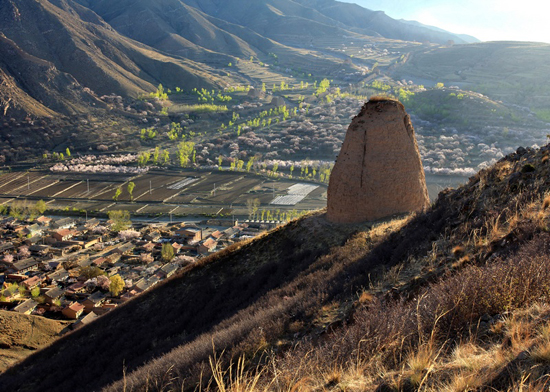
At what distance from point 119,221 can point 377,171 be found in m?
42.4

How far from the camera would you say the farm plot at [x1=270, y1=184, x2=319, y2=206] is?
62.3 metres

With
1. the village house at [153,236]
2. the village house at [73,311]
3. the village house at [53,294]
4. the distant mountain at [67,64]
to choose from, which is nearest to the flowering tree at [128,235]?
the village house at [153,236]

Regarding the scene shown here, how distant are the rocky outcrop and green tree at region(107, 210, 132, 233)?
39.2 metres

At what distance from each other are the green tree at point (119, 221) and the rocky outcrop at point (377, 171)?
1541 inches

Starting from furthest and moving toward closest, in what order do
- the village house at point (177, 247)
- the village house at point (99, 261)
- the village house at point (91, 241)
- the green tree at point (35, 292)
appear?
the village house at point (91, 241) → the village house at point (177, 247) → the village house at point (99, 261) → the green tree at point (35, 292)

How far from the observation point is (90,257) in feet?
134

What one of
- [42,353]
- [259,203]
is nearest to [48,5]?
[259,203]

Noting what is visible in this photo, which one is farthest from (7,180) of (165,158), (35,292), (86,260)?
(35,292)

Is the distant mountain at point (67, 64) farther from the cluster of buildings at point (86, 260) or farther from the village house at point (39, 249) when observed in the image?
the village house at point (39, 249)

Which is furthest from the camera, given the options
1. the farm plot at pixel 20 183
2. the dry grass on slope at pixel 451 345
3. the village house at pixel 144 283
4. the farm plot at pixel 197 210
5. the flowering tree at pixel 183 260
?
the farm plot at pixel 20 183

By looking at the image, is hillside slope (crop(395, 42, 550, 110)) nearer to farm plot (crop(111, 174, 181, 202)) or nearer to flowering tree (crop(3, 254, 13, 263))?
farm plot (crop(111, 174, 181, 202))

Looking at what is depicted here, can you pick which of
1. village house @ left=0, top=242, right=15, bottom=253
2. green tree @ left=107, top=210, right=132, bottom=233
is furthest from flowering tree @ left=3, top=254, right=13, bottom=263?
green tree @ left=107, top=210, right=132, bottom=233

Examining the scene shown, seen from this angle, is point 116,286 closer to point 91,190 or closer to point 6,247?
point 6,247

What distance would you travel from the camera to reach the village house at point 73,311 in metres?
27.3
